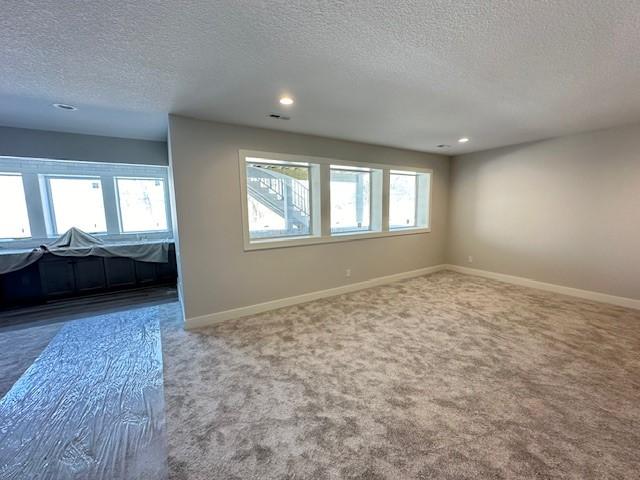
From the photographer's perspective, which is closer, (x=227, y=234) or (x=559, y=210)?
(x=227, y=234)

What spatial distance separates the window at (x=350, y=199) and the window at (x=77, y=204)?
14.1 ft

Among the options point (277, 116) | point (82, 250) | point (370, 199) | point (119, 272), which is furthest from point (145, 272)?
point (370, 199)

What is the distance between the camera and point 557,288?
4.27m

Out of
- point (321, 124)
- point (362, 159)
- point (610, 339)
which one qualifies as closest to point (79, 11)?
point (321, 124)

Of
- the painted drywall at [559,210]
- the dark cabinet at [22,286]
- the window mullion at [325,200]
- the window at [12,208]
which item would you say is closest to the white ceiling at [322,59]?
the painted drywall at [559,210]

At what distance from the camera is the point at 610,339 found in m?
2.78

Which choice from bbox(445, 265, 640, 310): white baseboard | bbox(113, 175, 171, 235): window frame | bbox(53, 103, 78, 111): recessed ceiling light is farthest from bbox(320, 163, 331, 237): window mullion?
bbox(113, 175, 171, 235): window frame

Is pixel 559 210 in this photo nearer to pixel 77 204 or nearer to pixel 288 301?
pixel 288 301

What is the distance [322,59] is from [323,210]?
242 centimetres

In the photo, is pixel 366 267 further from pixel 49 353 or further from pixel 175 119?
pixel 49 353

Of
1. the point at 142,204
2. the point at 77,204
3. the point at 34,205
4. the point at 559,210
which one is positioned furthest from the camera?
the point at 142,204

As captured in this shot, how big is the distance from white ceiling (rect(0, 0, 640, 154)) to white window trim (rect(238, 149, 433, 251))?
1.98ft

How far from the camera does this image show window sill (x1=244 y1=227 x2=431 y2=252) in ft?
11.8

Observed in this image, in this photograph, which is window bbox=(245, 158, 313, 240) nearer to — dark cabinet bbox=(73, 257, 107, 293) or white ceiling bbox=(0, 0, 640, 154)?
white ceiling bbox=(0, 0, 640, 154)
